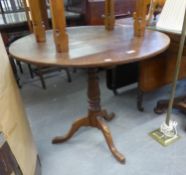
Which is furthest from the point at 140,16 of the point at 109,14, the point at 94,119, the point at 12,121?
the point at 12,121

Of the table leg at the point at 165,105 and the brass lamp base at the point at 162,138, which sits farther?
the table leg at the point at 165,105

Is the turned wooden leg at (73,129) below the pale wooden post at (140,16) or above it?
below

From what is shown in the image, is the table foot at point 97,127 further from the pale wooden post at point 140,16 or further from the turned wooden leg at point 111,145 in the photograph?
the pale wooden post at point 140,16

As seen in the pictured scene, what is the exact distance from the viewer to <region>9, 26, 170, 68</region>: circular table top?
92 cm

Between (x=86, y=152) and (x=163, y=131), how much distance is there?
24.7 inches

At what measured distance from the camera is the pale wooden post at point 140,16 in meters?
1.14

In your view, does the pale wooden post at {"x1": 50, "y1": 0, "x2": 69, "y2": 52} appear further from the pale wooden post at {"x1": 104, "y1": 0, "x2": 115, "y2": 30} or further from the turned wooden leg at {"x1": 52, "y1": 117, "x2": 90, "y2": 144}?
the turned wooden leg at {"x1": 52, "y1": 117, "x2": 90, "y2": 144}

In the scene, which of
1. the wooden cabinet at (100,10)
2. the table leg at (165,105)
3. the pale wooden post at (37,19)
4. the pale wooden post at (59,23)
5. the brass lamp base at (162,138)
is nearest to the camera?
the pale wooden post at (59,23)

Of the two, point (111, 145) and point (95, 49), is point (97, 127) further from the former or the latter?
point (95, 49)

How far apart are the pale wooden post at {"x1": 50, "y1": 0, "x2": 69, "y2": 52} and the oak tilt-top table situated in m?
0.05

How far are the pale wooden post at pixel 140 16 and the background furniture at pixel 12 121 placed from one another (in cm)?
77

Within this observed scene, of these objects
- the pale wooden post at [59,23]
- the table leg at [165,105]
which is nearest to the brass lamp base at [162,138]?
the table leg at [165,105]

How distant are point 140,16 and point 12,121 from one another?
35.8 inches

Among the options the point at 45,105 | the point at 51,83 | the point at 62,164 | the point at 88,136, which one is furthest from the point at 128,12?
the point at 62,164
